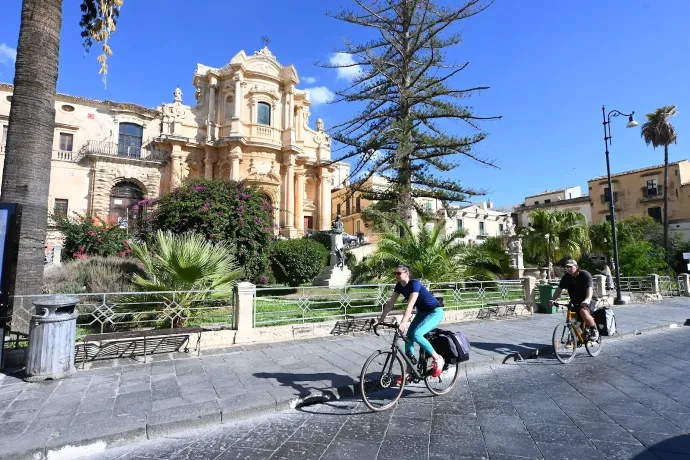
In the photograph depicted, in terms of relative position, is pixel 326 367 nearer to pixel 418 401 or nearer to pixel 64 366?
pixel 418 401

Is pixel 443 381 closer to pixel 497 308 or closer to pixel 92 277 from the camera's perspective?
pixel 497 308

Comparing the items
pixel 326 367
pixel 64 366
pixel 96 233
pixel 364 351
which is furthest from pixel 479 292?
pixel 96 233

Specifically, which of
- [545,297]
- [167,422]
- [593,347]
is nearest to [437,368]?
[167,422]

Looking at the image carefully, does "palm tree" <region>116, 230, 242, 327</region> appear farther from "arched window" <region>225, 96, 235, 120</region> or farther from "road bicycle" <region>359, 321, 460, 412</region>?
"arched window" <region>225, 96, 235, 120</region>

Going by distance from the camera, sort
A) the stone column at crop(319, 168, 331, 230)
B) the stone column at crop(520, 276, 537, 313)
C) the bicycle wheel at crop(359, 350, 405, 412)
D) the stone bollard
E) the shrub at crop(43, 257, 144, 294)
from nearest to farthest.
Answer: the bicycle wheel at crop(359, 350, 405, 412) → the shrub at crop(43, 257, 144, 294) → the stone column at crop(520, 276, 537, 313) → the stone bollard → the stone column at crop(319, 168, 331, 230)

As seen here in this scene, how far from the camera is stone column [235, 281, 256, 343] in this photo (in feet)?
23.8

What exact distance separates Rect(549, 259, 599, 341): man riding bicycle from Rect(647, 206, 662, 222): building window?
128 ft

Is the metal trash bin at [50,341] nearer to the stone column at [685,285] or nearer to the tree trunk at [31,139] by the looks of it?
the tree trunk at [31,139]

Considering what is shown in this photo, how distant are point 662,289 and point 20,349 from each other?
26005 millimetres

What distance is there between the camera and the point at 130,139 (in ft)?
108

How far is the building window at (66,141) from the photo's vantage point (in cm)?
3033

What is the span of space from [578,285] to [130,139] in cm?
3600

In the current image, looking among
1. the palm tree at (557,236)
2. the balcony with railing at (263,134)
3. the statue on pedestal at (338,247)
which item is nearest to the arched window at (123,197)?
the balcony with railing at (263,134)

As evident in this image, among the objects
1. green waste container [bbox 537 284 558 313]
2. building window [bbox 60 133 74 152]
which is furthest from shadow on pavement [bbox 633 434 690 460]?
building window [bbox 60 133 74 152]
